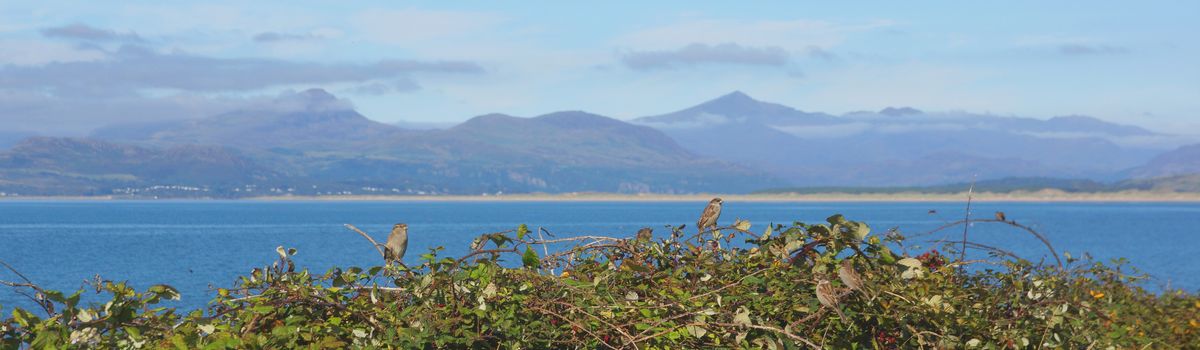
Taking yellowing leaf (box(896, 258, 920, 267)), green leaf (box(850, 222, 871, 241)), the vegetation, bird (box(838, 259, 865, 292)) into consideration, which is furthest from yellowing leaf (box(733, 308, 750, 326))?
yellowing leaf (box(896, 258, 920, 267))

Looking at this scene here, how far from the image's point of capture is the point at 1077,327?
7535 mm

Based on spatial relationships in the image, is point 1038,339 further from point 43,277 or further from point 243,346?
point 43,277

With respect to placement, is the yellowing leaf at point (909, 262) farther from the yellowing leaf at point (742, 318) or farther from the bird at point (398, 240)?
the bird at point (398, 240)

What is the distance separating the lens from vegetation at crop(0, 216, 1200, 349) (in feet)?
21.6

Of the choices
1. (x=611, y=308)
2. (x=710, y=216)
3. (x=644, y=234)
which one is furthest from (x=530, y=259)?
(x=710, y=216)

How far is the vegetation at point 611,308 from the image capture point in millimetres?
6578

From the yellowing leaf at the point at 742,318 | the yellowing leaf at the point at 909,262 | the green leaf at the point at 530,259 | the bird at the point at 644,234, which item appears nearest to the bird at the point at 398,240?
the green leaf at the point at 530,259

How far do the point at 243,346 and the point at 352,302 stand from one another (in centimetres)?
93

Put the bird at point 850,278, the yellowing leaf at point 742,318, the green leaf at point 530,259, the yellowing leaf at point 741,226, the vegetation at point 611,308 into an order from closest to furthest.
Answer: the vegetation at point 611,308 → the yellowing leaf at point 742,318 → the bird at point 850,278 → the green leaf at point 530,259 → the yellowing leaf at point 741,226

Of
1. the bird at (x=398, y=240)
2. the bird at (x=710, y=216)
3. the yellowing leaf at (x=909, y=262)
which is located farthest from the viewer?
the bird at (x=710, y=216)

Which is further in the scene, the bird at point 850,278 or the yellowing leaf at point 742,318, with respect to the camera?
the bird at point 850,278

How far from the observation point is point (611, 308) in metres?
7.16

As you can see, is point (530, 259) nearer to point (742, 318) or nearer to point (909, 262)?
point (742, 318)

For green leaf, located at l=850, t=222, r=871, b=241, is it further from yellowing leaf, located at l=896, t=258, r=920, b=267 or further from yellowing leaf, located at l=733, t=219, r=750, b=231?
yellowing leaf, located at l=733, t=219, r=750, b=231
